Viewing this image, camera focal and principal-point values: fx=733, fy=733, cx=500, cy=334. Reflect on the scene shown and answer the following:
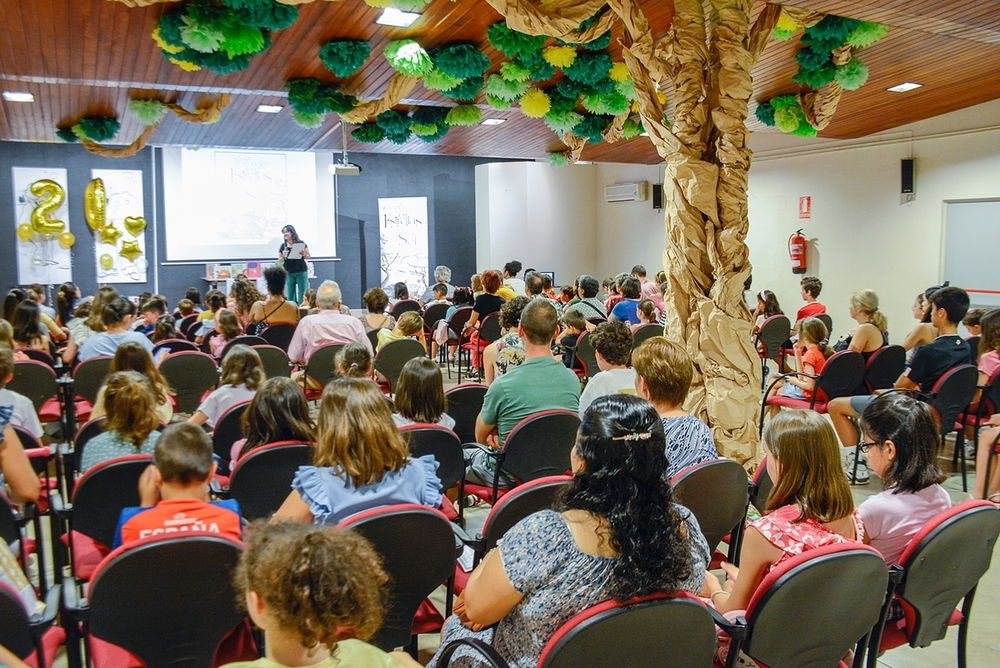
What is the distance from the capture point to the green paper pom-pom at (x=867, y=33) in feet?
19.1

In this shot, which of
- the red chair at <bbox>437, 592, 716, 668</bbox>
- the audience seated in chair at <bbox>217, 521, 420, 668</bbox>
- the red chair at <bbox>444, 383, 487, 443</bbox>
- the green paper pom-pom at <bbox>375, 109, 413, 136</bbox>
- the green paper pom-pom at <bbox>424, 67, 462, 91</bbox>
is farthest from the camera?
the green paper pom-pom at <bbox>375, 109, 413, 136</bbox>

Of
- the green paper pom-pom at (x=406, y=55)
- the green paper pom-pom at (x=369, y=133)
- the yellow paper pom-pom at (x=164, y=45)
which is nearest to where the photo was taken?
the yellow paper pom-pom at (x=164, y=45)

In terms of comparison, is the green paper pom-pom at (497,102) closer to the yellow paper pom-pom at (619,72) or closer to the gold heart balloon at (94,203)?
the yellow paper pom-pom at (619,72)

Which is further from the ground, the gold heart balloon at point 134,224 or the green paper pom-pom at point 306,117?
the green paper pom-pom at point 306,117

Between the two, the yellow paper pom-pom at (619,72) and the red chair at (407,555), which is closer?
the red chair at (407,555)

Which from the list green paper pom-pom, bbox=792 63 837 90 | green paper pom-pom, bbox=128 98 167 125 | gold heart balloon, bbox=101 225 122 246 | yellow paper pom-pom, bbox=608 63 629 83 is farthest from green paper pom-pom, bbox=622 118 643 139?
gold heart balloon, bbox=101 225 122 246

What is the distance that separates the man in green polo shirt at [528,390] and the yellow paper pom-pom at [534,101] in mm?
4236

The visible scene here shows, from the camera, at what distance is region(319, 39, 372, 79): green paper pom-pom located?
19.3ft

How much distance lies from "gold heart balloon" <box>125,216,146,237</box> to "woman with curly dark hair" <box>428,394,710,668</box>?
13465 mm

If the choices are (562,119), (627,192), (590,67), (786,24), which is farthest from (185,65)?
(627,192)

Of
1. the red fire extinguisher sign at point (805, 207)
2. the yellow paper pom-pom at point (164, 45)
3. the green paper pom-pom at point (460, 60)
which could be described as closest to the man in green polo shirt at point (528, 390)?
the green paper pom-pom at point (460, 60)

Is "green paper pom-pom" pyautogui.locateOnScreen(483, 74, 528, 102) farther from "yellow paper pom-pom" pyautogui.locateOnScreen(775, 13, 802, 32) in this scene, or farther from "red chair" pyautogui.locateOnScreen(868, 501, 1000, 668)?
"red chair" pyautogui.locateOnScreen(868, 501, 1000, 668)

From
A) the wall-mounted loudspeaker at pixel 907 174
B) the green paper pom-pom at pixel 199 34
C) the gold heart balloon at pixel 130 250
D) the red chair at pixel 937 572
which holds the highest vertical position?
the green paper pom-pom at pixel 199 34

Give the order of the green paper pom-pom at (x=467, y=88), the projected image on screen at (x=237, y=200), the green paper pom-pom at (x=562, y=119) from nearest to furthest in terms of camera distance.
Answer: the green paper pom-pom at (x=467, y=88), the green paper pom-pom at (x=562, y=119), the projected image on screen at (x=237, y=200)
